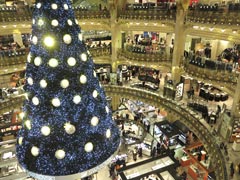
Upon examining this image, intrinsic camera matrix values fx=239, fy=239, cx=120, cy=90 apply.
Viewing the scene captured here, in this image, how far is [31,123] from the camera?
3506 mm

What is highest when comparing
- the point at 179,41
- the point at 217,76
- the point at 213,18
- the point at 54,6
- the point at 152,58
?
the point at 54,6

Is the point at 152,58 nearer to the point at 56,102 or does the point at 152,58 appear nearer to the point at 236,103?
the point at 236,103

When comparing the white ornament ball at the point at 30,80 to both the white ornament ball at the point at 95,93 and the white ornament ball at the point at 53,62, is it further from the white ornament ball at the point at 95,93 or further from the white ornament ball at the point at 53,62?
the white ornament ball at the point at 95,93

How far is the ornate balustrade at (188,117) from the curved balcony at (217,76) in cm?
249

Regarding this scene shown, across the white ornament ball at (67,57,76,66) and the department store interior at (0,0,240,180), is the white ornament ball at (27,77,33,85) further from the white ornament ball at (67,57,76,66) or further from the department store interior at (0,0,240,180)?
the department store interior at (0,0,240,180)

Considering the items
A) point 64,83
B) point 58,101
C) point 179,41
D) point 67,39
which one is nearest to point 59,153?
point 58,101

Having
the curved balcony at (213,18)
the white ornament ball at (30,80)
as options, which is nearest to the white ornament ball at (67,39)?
the white ornament ball at (30,80)

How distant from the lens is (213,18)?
1574 cm

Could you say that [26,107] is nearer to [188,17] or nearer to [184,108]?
[184,108]

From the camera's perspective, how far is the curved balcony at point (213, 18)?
14539 mm

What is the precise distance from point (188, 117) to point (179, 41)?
6819mm

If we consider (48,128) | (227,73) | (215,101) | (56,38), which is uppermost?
(56,38)

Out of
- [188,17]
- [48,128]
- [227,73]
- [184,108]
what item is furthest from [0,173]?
[188,17]

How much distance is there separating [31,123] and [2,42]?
23337mm
